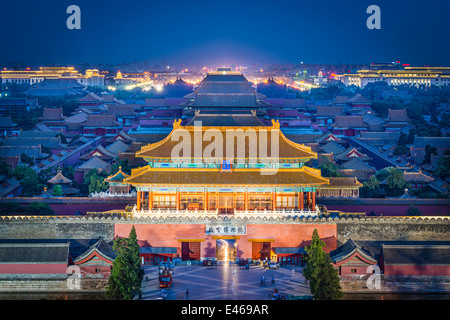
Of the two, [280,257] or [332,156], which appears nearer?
[280,257]

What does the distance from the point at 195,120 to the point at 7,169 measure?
15.7 metres

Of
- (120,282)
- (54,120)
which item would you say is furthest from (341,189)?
(54,120)

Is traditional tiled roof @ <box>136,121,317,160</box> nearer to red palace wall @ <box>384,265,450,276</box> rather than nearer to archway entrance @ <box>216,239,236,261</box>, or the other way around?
archway entrance @ <box>216,239,236,261</box>

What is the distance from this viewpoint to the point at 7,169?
4759cm

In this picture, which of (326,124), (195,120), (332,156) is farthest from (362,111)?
(195,120)

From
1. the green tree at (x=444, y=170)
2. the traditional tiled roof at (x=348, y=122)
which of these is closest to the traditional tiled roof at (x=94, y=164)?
the green tree at (x=444, y=170)

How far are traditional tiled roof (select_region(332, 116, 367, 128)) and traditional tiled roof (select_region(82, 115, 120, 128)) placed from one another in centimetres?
2535

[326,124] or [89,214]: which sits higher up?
[326,124]

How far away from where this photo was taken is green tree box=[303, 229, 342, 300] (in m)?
26.8

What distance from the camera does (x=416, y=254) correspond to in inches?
1177

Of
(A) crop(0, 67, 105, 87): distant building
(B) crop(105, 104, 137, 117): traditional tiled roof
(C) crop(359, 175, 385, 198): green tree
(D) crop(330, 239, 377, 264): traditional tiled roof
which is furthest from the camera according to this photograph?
(A) crop(0, 67, 105, 87): distant building

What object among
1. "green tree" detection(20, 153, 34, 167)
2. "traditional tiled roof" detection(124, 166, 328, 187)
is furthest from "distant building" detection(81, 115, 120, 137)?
"traditional tiled roof" detection(124, 166, 328, 187)

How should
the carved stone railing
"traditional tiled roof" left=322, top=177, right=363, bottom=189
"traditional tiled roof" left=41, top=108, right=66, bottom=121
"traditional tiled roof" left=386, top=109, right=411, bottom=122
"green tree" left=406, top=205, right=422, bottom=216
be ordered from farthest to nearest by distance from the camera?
1. "traditional tiled roof" left=386, top=109, right=411, bottom=122
2. "traditional tiled roof" left=41, top=108, right=66, bottom=121
3. "traditional tiled roof" left=322, top=177, right=363, bottom=189
4. "green tree" left=406, top=205, right=422, bottom=216
5. the carved stone railing
